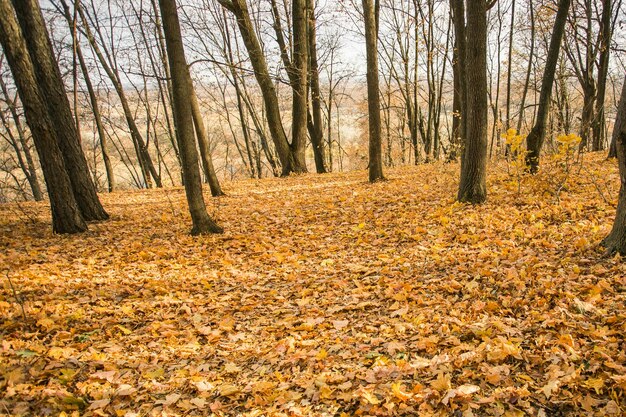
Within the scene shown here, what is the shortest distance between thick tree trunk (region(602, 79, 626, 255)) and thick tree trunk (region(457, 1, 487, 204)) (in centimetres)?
262

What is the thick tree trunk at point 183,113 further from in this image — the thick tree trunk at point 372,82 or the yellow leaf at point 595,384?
the yellow leaf at point 595,384

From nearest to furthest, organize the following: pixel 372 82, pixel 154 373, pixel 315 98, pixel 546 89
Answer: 1. pixel 154 373
2. pixel 546 89
3. pixel 372 82
4. pixel 315 98

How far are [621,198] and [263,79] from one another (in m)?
11.0

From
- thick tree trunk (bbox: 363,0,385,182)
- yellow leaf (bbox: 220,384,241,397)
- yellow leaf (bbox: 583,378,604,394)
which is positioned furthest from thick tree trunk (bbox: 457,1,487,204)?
yellow leaf (bbox: 220,384,241,397)

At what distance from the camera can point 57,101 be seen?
24.4 ft

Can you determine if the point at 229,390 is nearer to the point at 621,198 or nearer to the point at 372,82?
the point at 621,198

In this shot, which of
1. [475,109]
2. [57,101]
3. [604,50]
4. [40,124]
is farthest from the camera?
[604,50]

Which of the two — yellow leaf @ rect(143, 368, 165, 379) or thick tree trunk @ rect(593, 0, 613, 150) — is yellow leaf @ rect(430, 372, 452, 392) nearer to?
yellow leaf @ rect(143, 368, 165, 379)

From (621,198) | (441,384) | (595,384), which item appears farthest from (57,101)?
(621,198)

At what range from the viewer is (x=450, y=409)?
2428 millimetres

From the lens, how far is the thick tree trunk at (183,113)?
587cm

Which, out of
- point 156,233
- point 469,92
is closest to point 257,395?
point 156,233

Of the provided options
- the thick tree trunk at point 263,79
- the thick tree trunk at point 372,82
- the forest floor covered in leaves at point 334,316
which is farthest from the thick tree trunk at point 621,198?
the thick tree trunk at point 263,79

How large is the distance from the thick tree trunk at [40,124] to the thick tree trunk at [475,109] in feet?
24.8
